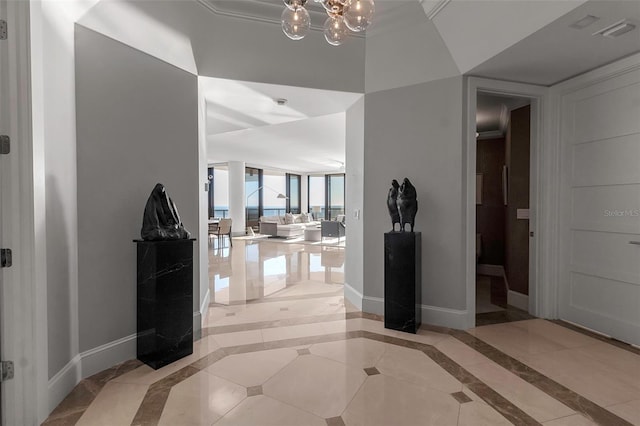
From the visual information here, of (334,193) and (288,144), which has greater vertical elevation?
(288,144)

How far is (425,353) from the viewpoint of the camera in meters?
2.89

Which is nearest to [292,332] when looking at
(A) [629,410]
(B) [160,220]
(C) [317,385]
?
(C) [317,385]

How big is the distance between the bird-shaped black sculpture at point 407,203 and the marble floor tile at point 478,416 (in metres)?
1.73

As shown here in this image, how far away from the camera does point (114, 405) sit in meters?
2.14

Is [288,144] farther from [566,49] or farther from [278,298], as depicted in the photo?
[566,49]

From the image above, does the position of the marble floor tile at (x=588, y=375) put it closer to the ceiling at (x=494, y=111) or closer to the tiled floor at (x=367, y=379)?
the tiled floor at (x=367, y=379)

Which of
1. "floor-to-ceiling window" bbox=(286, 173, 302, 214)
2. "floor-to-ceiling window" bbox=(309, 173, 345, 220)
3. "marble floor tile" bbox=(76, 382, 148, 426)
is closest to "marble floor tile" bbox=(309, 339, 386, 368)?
"marble floor tile" bbox=(76, 382, 148, 426)

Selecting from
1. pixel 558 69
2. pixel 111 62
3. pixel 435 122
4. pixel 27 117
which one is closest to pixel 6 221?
pixel 27 117

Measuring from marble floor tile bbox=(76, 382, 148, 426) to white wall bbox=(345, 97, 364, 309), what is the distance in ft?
8.42

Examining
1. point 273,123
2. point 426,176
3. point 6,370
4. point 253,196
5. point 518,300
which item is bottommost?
point 518,300

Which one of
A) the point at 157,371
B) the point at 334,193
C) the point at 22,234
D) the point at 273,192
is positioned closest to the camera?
the point at 22,234

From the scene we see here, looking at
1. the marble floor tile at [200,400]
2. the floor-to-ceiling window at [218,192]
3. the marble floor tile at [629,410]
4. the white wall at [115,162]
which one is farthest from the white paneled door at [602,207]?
the floor-to-ceiling window at [218,192]

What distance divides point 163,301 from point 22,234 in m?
1.08

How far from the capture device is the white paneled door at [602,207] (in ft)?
9.93
